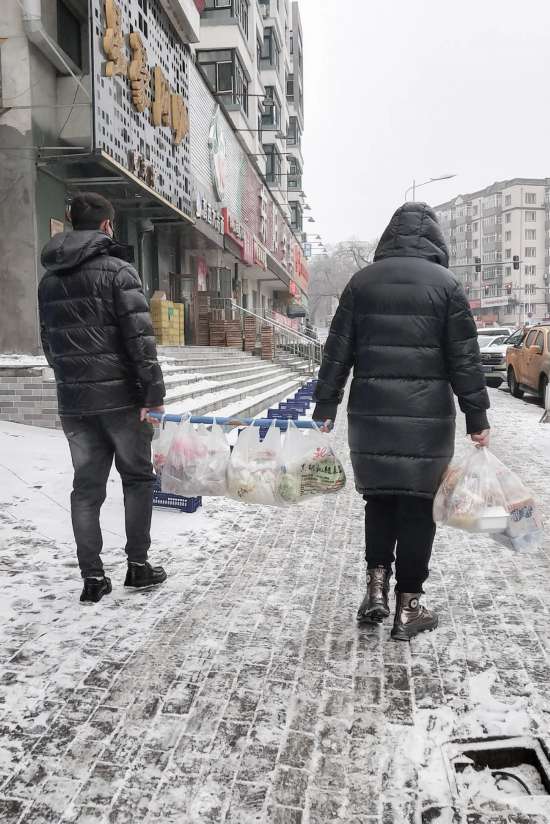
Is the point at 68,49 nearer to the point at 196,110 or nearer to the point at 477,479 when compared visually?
the point at 196,110

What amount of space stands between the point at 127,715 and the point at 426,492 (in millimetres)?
1621

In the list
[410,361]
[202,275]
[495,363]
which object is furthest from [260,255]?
[410,361]

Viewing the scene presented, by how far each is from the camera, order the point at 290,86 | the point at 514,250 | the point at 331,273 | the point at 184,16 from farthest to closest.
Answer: the point at 331,273 < the point at 514,250 < the point at 290,86 < the point at 184,16

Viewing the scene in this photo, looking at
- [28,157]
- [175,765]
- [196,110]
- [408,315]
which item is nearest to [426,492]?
[408,315]

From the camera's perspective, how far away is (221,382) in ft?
43.3

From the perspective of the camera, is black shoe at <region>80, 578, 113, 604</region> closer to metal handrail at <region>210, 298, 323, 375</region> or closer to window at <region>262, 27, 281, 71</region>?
metal handrail at <region>210, 298, 323, 375</region>

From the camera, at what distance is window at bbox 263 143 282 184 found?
4019 centimetres

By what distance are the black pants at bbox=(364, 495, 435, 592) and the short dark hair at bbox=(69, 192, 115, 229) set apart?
6.80 ft

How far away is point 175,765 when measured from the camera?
2.30 metres

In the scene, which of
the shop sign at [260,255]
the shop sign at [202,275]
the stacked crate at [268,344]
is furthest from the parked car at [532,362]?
the shop sign at [260,255]

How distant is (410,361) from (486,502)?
74 centimetres

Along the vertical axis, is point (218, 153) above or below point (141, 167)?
above

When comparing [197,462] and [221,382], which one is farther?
[221,382]

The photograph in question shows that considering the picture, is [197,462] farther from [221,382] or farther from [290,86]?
[290,86]
